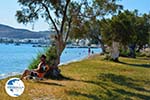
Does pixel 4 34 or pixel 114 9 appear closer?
pixel 114 9

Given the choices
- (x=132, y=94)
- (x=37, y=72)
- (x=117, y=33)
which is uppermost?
(x=117, y=33)

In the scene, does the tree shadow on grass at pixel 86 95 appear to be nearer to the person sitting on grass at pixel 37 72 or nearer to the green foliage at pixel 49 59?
the person sitting on grass at pixel 37 72

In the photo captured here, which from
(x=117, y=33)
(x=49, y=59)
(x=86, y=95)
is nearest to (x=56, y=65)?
(x=49, y=59)

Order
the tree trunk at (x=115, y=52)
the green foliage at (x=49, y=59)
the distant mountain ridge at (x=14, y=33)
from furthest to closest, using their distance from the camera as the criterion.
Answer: the distant mountain ridge at (x=14, y=33), the tree trunk at (x=115, y=52), the green foliage at (x=49, y=59)

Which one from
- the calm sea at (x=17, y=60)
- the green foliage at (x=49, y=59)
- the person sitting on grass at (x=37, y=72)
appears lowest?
the calm sea at (x=17, y=60)

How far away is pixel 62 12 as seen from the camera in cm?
1994

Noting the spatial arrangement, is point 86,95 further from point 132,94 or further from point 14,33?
point 14,33

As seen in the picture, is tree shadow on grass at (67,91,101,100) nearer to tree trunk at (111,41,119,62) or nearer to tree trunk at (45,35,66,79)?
tree trunk at (45,35,66,79)

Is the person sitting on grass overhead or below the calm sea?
overhead

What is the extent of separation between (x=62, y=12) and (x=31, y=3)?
67.8 inches

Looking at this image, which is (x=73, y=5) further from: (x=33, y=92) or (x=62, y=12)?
(x=33, y=92)

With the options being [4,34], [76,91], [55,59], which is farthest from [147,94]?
[4,34]

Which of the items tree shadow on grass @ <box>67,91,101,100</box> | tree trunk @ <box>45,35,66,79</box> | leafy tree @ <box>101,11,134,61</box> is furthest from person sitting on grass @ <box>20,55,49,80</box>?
leafy tree @ <box>101,11,134,61</box>

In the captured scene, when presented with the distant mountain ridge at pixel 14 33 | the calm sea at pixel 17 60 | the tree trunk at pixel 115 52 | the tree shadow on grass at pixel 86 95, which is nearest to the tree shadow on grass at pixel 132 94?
the tree shadow on grass at pixel 86 95
